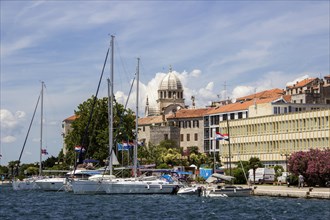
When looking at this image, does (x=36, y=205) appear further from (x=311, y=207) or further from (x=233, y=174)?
(x=233, y=174)

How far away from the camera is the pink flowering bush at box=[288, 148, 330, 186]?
289 feet

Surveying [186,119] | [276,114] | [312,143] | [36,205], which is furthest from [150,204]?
[186,119]

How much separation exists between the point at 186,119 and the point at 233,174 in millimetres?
81439

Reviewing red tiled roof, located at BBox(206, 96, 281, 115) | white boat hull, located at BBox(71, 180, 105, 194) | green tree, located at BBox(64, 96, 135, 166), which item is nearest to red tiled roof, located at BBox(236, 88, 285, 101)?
red tiled roof, located at BBox(206, 96, 281, 115)

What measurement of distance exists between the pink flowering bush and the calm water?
936 centimetres

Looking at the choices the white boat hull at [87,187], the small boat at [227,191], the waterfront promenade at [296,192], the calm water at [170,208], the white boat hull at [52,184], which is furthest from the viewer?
the white boat hull at [52,184]

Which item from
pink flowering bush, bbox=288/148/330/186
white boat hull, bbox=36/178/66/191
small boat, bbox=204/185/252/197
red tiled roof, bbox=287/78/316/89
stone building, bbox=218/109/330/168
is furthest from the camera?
red tiled roof, bbox=287/78/316/89

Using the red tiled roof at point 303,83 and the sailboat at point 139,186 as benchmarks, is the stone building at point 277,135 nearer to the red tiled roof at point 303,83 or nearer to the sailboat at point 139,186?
the sailboat at point 139,186

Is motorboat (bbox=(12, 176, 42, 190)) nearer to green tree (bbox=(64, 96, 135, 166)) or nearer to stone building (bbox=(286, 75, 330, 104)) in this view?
green tree (bbox=(64, 96, 135, 166))

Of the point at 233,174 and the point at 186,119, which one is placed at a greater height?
the point at 186,119

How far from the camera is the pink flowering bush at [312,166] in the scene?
8806cm

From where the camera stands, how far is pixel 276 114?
4990 inches

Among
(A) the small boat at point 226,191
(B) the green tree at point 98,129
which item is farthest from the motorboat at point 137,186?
(B) the green tree at point 98,129

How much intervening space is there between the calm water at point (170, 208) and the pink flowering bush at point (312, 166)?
936cm
